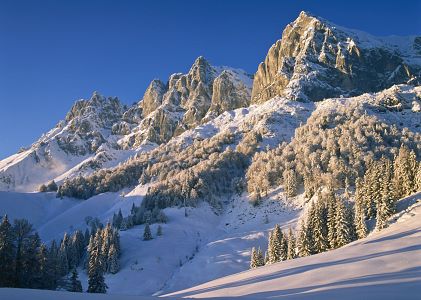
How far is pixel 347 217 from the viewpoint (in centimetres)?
6097

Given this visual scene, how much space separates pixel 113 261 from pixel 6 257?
39356mm

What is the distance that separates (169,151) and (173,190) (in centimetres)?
6717

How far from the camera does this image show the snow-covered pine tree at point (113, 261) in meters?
80.5

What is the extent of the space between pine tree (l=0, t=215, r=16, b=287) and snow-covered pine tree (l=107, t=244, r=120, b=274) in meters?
38.1

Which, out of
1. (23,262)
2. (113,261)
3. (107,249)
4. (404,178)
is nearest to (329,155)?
(404,178)

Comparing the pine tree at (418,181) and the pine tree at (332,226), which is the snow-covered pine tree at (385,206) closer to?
the pine tree at (418,181)

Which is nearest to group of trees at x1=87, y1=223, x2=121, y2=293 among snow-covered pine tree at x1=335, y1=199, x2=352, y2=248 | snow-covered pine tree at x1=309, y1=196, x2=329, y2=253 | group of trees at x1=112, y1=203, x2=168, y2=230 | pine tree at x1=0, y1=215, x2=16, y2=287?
group of trees at x1=112, y1=203, x2=168, y2=230

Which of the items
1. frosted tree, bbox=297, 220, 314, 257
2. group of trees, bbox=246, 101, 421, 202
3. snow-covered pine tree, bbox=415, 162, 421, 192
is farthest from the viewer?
group of trees, bbox=246, 101, 421, 202

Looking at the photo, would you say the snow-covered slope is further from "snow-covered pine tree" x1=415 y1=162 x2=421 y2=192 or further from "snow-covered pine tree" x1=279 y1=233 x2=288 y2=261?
"snow-covered pine tree" x1=279 y1=233 x2=288 y2=261

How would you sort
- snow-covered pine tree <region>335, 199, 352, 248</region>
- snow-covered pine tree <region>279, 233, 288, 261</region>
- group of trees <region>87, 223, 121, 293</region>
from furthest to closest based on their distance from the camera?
1. group of trees <region>87, 223, 121, 293</region>
2. snow-covered pine tree <region>279, 233, 288, 261</region>
3. snow-covered pine tree <region>335, 199, 352, 248</region>

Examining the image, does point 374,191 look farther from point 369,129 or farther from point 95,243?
point 369,129

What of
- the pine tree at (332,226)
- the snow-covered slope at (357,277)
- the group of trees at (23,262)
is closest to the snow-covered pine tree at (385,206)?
the pine tree at (332,226)

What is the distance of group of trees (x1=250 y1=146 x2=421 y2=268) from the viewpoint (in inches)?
2330

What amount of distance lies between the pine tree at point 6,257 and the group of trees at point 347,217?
37235 millimetres
